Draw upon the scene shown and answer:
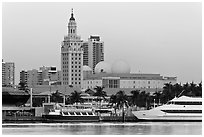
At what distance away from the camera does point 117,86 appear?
4781 inches

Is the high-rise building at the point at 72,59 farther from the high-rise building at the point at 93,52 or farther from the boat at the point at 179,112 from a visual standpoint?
the boat at the point at 179,112

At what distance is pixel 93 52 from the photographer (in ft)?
530

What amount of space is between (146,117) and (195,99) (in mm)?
3964

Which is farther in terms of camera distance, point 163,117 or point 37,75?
point 37,75

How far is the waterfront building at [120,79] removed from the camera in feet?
388

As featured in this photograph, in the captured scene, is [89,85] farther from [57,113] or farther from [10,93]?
[57,113]

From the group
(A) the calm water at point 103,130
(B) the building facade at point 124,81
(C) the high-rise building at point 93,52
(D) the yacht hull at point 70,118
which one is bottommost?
(A) the calm water at point 103,130

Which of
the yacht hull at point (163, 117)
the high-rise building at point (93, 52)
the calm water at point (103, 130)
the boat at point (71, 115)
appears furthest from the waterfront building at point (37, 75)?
the calm water at point (103, 130)

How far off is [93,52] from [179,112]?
9624cm

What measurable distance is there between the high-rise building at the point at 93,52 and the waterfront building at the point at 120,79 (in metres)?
33.1

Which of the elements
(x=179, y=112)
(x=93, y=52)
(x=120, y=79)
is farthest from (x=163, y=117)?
(x=93, y=52)

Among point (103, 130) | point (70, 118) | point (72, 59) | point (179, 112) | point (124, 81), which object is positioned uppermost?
point (72, 59)

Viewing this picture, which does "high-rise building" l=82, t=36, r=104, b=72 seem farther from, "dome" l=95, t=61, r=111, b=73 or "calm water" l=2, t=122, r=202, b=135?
"calm water" l=2, t=122, r=202, b=135

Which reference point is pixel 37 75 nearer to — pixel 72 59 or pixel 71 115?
pixel 72 59
